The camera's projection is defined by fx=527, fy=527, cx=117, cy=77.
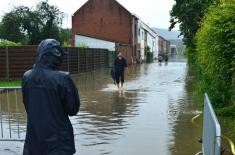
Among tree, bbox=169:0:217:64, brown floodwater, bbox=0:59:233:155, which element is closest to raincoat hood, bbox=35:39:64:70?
brown floodwater, bbox=0:59:233:155

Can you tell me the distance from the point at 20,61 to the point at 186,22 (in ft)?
28.6

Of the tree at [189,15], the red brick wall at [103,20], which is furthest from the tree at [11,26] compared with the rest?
the tree at [189,15]

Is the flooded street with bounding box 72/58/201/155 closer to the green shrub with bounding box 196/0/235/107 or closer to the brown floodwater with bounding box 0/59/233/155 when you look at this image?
the brown floodwater with bounding box 0/59/233/155

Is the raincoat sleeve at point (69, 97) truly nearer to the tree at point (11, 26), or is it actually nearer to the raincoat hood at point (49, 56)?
the raincoat hood at point (49, 56)

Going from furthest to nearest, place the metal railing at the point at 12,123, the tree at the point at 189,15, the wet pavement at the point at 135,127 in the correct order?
the tree at the point at 189,15, the metal railing at the point at 12,123, the wet pavement at the point at 135,127

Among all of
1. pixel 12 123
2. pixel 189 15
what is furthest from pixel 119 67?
pixel 12 123

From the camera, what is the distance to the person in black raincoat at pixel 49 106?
466 centimetres

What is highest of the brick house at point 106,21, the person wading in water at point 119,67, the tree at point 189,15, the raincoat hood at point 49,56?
the brick house at point 106,21

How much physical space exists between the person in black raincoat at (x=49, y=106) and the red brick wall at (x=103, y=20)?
56.1 meters

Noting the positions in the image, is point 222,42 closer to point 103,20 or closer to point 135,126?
point 135,126

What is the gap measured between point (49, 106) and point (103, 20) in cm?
5665

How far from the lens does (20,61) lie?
89.2 ft

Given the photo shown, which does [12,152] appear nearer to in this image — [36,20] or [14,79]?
[14,79]

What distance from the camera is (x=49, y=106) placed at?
15.4 ft
